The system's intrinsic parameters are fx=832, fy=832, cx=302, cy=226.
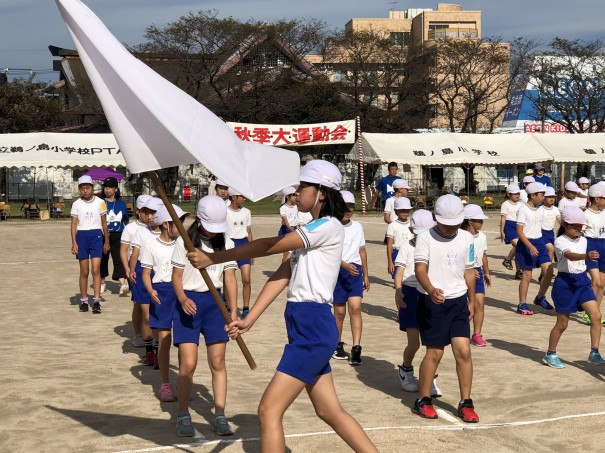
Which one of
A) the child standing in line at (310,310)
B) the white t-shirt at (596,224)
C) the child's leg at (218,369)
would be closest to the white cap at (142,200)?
the child's leg at (218,369)

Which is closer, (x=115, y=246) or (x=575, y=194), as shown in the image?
(x=115, y=246)

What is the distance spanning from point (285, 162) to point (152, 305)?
3.00m

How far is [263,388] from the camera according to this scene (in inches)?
308

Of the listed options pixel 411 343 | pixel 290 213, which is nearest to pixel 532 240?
pixel 290 213

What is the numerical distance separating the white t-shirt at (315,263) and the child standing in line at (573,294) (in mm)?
4341

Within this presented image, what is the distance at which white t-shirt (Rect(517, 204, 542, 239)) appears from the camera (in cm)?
1248

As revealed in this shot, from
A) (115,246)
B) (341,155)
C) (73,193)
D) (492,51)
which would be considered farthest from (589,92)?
(115,246)

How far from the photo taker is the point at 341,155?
2172 inches

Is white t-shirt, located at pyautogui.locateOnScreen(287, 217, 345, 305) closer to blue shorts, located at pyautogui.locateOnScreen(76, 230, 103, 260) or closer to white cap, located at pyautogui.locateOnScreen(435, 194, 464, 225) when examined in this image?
white cap, located at pyautogui.locateOnScreen(435, 194, 464, 225)

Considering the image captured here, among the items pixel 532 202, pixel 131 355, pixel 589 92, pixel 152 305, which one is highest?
pixel 589 92

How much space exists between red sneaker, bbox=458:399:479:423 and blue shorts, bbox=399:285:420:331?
3.58ft

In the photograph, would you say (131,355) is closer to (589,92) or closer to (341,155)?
(341,155)

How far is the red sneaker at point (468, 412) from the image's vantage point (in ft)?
21.4

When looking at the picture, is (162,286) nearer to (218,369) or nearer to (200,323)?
(200,323)
